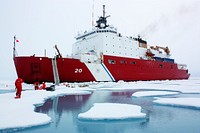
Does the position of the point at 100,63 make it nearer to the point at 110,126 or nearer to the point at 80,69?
the point at 80,69

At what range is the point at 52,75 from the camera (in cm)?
1384

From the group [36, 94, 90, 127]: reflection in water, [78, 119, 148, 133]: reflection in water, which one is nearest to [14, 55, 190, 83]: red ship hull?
[36, 94, 90, 127]: reflection in water

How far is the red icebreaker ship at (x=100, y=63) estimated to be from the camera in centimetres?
1352

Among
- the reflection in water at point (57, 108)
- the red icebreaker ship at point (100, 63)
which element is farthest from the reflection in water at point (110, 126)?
the red icebreaker ship at point (100, 63)

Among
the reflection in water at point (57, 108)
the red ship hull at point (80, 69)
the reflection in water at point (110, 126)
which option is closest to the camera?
the reflection in water at point (110, 126)

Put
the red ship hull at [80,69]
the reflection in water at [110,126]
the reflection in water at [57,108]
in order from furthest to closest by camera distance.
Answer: the red ship hull at [80,69] → the reflection in water at [57,108] → the reflection in water at [110,126]

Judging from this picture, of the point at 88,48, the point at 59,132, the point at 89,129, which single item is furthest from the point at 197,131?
the point at 88,48

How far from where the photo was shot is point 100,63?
15.9 metres

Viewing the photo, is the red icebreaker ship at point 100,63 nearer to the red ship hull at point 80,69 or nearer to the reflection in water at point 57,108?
the red ship hull at point 80,69

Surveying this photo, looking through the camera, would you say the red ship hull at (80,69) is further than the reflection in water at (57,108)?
Yes

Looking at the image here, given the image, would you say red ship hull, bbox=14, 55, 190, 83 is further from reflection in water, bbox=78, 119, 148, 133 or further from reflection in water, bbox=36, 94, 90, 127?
reflection in water, bbox=78, 119, 148, 133

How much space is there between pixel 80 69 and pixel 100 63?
2.14 m

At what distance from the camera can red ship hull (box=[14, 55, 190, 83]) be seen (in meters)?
13.4

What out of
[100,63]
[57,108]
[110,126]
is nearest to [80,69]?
[100,63]
